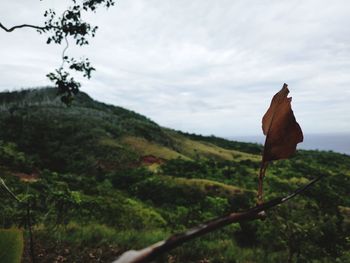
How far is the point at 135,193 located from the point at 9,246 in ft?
67.4

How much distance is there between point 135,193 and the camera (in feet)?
67.1

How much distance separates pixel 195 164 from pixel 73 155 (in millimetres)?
10181

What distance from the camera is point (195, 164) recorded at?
3058cm

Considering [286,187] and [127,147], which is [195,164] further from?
[286,187]

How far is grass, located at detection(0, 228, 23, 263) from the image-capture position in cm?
28

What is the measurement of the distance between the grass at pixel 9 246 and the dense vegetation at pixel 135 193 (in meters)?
0.11

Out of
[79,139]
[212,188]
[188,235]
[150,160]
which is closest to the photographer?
[188,235]

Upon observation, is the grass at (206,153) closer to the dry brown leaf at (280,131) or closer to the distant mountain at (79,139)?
the distant mountain at (79,139)

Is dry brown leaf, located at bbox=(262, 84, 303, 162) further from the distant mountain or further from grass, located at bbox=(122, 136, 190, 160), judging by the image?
grass, located at bbox=(122, 136, 190, 160)

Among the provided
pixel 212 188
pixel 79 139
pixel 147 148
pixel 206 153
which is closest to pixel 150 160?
pixel 147 148

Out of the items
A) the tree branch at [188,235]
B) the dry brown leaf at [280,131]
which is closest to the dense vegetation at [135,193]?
the tree branch at [188,235]

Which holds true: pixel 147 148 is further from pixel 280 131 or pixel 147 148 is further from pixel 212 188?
pixel 280 131

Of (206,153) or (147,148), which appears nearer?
(147,148)

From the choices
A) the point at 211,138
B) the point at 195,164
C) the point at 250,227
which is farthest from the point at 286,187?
the point at 211,138
